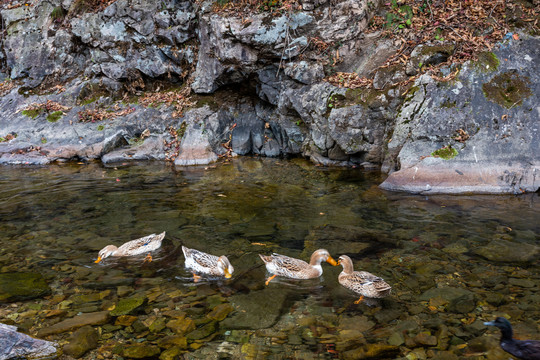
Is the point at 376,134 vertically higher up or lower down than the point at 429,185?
higher up

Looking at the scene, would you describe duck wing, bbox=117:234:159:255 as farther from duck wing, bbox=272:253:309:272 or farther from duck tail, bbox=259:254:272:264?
duck wing, bbox=272:253:309:272

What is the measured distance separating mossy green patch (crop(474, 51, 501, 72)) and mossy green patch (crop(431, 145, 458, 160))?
2909mm

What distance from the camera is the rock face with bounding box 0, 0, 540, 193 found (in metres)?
11.5

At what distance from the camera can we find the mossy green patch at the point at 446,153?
11250mm

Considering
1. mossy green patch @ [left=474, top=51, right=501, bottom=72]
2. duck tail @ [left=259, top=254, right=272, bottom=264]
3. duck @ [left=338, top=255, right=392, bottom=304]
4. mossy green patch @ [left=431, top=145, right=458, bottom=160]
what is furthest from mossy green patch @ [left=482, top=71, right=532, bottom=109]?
duck tail @ [left=259, top=254, right=272, bottom=264]

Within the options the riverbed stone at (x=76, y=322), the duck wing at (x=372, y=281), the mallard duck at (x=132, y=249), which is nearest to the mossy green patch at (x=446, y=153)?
the duck wing at (x=372, y=281)

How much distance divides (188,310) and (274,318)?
3.97 feet

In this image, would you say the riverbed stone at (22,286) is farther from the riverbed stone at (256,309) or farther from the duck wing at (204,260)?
the riverbed stone at (256,309)

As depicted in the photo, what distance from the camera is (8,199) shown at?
37.6ft

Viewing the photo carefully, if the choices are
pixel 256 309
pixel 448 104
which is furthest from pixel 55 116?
pixel 256 309

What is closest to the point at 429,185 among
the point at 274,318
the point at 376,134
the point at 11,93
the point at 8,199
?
the point at 376,134

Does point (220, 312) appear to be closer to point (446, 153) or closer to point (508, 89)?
point (446, 153)

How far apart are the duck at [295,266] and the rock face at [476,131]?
17.9 ft

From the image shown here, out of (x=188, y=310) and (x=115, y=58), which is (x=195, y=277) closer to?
(x=188, y=310)
